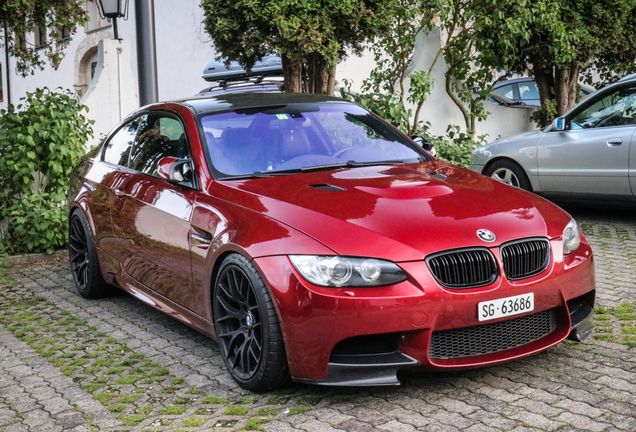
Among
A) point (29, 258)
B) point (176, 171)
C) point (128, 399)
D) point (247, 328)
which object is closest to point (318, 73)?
point (29, 258)

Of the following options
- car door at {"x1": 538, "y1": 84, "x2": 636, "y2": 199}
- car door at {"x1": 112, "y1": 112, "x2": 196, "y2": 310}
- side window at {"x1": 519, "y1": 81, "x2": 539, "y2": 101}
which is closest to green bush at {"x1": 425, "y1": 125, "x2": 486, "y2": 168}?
car door at {"x1": 538, "y1": 84, "x2": 636, "y2": 199}

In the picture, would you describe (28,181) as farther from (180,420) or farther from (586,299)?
(586,299)

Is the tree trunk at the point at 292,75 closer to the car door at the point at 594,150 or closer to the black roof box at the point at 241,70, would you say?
the black roof box at the point at 241,70

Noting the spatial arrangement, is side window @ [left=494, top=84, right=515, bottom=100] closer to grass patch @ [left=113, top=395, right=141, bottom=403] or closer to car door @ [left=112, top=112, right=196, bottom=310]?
car door @ [left=112, top=112, right=196, bottom=310]

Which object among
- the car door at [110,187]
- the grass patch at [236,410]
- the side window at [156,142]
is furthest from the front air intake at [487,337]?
the car door at [110,187]

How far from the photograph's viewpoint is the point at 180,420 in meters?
3.85

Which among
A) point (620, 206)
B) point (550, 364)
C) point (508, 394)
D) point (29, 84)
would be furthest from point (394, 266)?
point (29, 84)

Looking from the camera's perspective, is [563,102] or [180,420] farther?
[563,102]

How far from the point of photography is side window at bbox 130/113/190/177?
5207mm

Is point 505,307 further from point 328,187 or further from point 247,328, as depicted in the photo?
point 247,328

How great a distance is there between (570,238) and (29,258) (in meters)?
5.99

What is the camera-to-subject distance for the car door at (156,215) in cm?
473

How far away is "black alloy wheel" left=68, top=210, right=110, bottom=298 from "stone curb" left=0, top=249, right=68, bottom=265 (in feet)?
5.69

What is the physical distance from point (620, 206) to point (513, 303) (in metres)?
5.37
